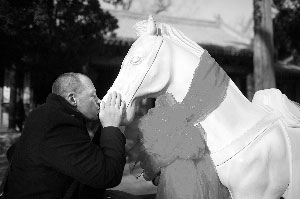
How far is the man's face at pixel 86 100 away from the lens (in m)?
1.33

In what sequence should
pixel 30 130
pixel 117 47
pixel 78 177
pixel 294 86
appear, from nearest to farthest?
pixel 78 177 → pixel 30 130 → pixel 117 47 → pixel 294 86

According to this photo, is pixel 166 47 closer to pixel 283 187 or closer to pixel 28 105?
pixel 283 187

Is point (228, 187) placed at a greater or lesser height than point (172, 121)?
lesser

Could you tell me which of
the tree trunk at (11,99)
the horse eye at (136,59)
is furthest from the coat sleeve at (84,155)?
the tree trunk at (11,99)

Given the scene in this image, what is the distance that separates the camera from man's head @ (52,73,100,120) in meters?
1.33

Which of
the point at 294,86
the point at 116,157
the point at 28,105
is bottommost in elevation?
the point at 28,105

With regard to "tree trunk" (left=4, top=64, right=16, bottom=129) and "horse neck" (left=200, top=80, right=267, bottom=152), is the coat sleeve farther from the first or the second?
"tree trunk" (left=4, top=64, right=16, bottom=129)

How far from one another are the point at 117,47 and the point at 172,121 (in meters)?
7.76

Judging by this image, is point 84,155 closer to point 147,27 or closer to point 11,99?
point 147,27

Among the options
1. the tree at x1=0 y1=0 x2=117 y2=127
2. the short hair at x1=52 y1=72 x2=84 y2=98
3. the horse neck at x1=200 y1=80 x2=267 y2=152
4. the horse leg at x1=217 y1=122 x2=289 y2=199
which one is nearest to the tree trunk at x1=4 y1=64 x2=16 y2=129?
the tree at x1=0 y1=0 x2=117 y2=127

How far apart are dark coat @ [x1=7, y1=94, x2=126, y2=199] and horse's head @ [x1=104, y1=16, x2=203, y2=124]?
0.52ft

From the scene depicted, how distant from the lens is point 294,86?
1249cm

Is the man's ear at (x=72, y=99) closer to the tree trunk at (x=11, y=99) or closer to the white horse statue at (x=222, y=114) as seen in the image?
the white horse statue at (x=222, y=114)

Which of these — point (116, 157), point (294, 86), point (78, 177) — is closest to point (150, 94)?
point (116, 157)
